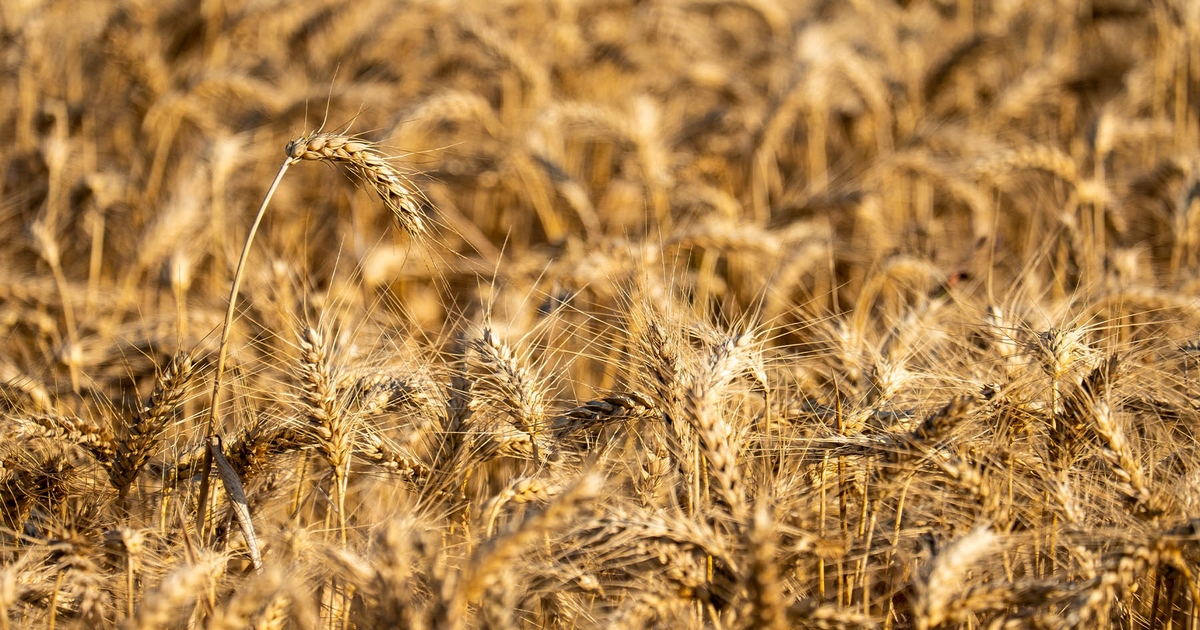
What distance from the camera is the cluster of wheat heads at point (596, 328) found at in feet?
5.56

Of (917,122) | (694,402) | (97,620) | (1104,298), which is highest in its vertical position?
(917,122)

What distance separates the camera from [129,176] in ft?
14.3

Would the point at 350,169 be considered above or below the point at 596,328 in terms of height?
above

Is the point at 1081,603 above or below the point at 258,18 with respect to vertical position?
below

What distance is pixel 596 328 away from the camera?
11.8ft

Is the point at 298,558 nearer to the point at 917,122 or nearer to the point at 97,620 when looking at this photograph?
the point at 97,620

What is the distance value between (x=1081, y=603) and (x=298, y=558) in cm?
140

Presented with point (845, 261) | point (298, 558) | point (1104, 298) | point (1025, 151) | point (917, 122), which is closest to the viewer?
point (298, 558)

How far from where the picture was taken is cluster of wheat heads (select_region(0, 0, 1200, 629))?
5.56ft

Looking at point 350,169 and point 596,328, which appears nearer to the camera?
point 350,169

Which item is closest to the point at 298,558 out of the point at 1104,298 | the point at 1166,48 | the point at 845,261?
the point at 1104,298

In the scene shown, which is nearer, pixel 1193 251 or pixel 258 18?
pixel 1193 251

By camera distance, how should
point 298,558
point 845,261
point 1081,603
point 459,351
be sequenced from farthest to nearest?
→ 1. point 845,261
2. point 459,351
3. point 298,558
4. point 1081,603

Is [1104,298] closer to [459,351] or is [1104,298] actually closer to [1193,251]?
[1193,251]
